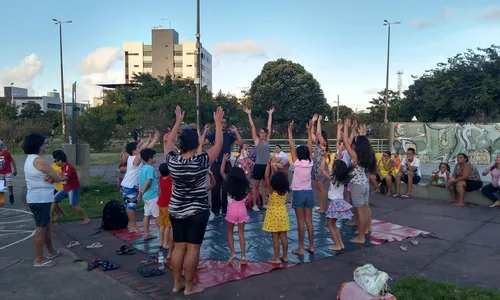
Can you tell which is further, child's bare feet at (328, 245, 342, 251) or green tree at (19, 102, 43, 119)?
green tree at (19, 102, 43, 119)

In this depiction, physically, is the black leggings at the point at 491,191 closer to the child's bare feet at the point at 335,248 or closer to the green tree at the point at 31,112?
the child's bare feet at the point at 335,248

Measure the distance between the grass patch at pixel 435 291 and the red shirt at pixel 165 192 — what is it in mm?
3231

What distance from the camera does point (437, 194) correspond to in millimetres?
11008

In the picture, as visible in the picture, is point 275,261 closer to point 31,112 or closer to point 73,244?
point 73,244

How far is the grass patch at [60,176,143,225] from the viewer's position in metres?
8.87

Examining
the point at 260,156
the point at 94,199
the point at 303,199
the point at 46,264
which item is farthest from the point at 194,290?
the point at 94,199

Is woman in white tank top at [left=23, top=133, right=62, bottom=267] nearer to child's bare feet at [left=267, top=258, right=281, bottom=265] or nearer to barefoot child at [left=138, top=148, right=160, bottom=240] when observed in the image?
barefoot child at [left=138, top=148, right=160, bottom=240]

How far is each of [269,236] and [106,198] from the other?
17.4 feet

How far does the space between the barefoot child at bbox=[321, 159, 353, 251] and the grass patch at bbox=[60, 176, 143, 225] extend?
4961 mm

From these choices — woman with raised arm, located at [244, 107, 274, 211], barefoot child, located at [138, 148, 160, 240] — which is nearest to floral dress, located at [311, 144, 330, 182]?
woman with raised arm, located at [244, 107, 274, 211]

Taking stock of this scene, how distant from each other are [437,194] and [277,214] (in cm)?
701

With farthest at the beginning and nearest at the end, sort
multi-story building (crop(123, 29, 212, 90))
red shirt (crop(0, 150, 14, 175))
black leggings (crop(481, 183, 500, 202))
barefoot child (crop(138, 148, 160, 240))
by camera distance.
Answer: multi-story building (crop(123, 29, 212, 90))
red shirt (crop(0, 150, 14, 175))
black leggings (crop(481, 183, 500, 202))
barefoot child (crop(138, 148, 160, 240))

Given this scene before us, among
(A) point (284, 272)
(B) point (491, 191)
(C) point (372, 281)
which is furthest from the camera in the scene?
(B) point (491, 191)

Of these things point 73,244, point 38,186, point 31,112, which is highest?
point 31,112
